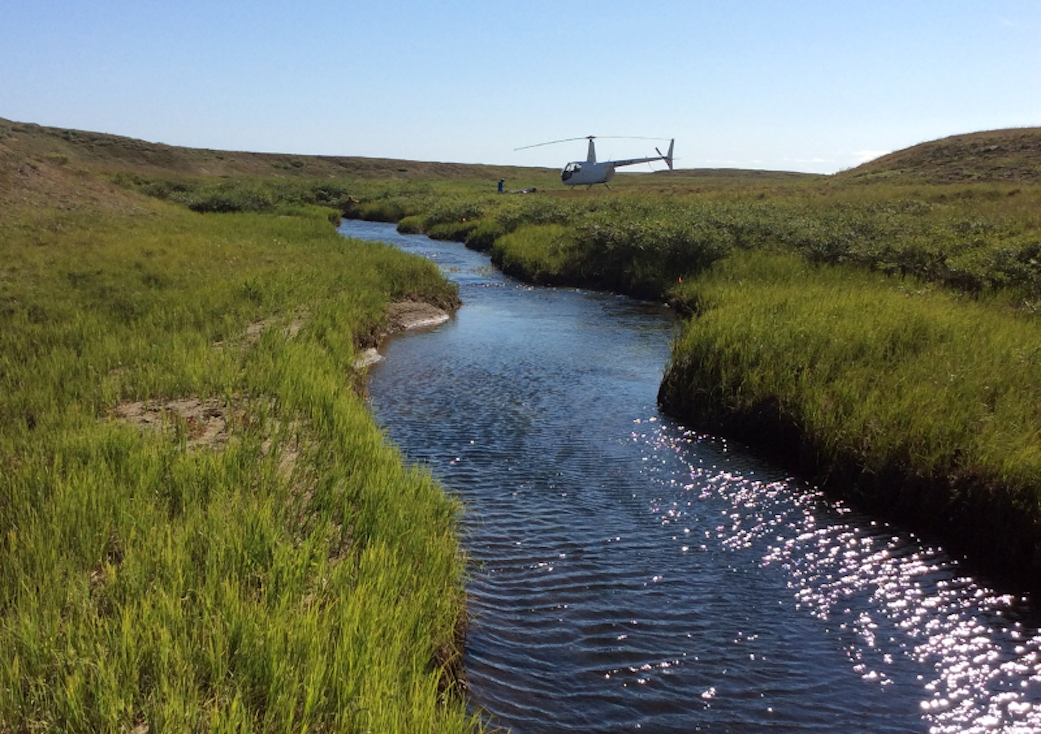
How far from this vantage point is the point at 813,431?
9781mm

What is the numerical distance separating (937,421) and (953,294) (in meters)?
9.05

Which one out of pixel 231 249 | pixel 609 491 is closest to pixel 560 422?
pixel 609 491

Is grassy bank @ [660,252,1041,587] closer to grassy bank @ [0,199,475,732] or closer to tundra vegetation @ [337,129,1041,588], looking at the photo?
tundra vegetation @ [337,129,1041,588]

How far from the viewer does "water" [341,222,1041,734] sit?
538cm

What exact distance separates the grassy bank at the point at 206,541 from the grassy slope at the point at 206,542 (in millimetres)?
16

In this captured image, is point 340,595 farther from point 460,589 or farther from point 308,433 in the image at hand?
point 308,433

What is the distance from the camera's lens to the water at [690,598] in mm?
5375

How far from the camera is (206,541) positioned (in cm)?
505

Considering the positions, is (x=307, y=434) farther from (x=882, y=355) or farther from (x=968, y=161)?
(x=968, y=161)

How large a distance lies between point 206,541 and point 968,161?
203 feet

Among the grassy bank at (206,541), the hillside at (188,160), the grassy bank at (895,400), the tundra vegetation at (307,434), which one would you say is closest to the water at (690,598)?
the grassy bank at (895,400)

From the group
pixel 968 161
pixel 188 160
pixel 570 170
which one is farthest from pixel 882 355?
pixel 188 160

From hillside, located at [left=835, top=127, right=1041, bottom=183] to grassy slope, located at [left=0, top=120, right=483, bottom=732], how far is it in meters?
46.4

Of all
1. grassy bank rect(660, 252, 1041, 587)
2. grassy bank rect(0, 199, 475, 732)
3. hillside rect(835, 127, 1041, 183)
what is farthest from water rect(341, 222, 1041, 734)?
Result: hillside rect(835, 127, 1041, 183)
